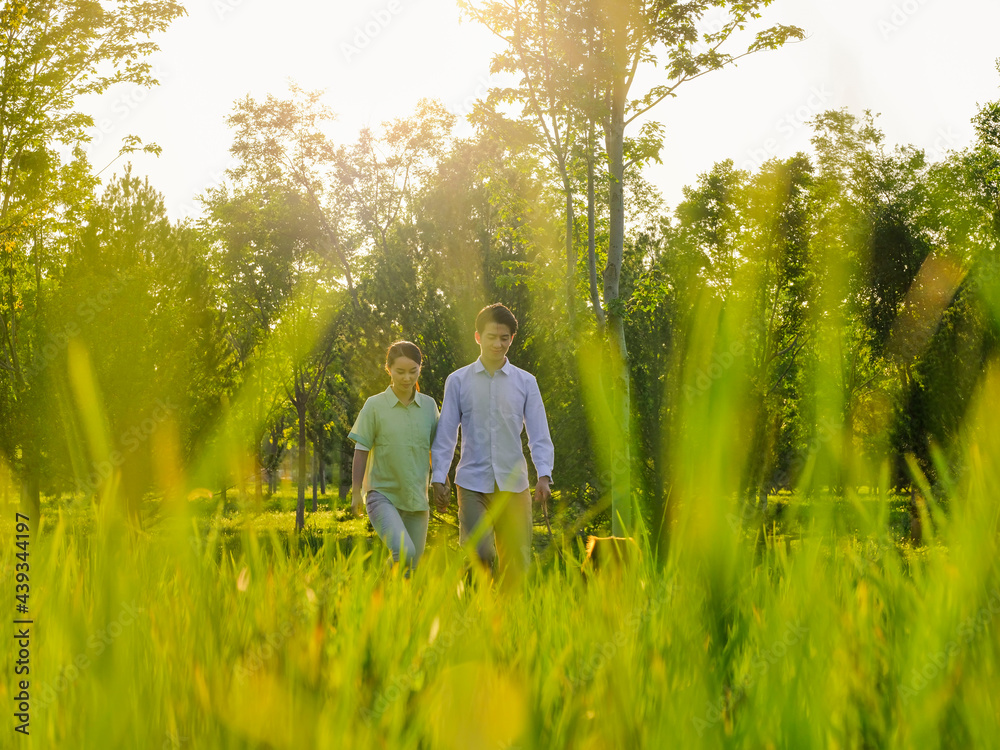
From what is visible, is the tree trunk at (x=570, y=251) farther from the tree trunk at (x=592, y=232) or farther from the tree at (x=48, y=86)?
the tree at (x=48, y=86)

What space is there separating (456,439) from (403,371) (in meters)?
0.63

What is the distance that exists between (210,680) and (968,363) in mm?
23399

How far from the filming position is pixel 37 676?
3.95 feet

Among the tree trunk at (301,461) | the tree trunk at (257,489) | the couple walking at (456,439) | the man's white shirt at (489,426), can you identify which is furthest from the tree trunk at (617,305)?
the tree trunk at (301,461)

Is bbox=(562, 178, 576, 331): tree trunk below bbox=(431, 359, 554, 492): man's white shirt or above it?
above

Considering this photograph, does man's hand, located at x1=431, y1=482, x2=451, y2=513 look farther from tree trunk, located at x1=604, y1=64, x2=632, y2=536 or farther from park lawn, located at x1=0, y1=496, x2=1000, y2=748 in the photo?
tree trunk, located at x1=604, y1=64, x2=632, y2=536

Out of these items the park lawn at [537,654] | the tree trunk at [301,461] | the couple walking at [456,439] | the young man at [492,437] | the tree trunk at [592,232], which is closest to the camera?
the park lawn at [537,654]

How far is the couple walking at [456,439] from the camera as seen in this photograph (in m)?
5.53

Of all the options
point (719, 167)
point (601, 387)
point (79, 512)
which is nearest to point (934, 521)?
point (79, 512)

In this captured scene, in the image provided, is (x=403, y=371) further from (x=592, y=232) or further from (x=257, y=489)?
(x=592, y=232)

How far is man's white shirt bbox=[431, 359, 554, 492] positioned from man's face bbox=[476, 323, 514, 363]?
153 millimetres

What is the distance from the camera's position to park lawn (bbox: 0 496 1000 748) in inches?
40.5

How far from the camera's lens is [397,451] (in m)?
5.73

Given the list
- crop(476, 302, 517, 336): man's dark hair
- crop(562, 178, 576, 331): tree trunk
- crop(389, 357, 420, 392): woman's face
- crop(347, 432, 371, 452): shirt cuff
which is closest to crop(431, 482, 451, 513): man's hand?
crop(347, 432, 371, 452): shirt cuff
